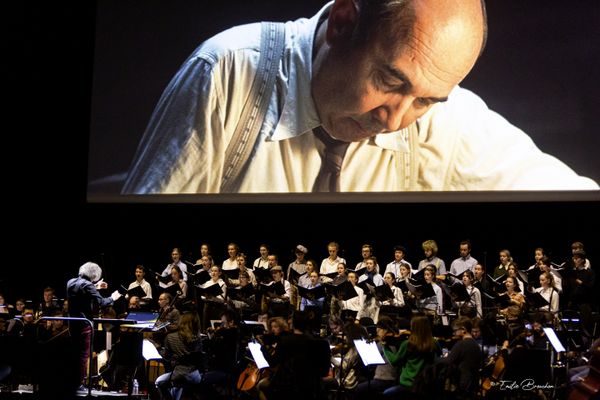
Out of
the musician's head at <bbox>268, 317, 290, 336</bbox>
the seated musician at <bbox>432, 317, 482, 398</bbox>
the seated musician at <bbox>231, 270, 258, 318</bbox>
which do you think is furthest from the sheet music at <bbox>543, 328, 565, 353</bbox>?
the seated musician at <bbox>231, 270, 258, 318</bbox>

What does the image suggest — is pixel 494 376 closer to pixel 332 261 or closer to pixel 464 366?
pixel 464 366

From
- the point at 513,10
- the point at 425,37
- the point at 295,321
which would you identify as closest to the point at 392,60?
the point at 425,37

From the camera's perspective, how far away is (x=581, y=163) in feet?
34.8

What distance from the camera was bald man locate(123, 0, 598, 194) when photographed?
35.7ft

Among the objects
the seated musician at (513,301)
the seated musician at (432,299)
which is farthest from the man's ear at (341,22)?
the seated musician at (513,301)

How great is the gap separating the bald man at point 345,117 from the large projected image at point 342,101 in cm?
2

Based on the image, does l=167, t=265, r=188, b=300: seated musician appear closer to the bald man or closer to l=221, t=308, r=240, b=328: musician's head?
the bald man

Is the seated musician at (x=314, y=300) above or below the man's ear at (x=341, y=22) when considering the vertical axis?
below

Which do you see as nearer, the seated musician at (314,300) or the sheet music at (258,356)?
the sheet music at (258,356)

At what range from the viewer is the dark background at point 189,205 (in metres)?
10.8

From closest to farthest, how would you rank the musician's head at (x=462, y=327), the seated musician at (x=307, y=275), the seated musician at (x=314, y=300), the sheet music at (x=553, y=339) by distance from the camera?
the musician's head at (x=462, y=327), the sheet music at (x=553, y=339), the seated musician at (x=314, y=300), the seated musician at (x=307, y=275)

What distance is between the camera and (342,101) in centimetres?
1127

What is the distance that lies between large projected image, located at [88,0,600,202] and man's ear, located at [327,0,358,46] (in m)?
0.02

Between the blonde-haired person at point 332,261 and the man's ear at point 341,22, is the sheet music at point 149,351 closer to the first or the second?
the blonde-haired person at point 332,261
